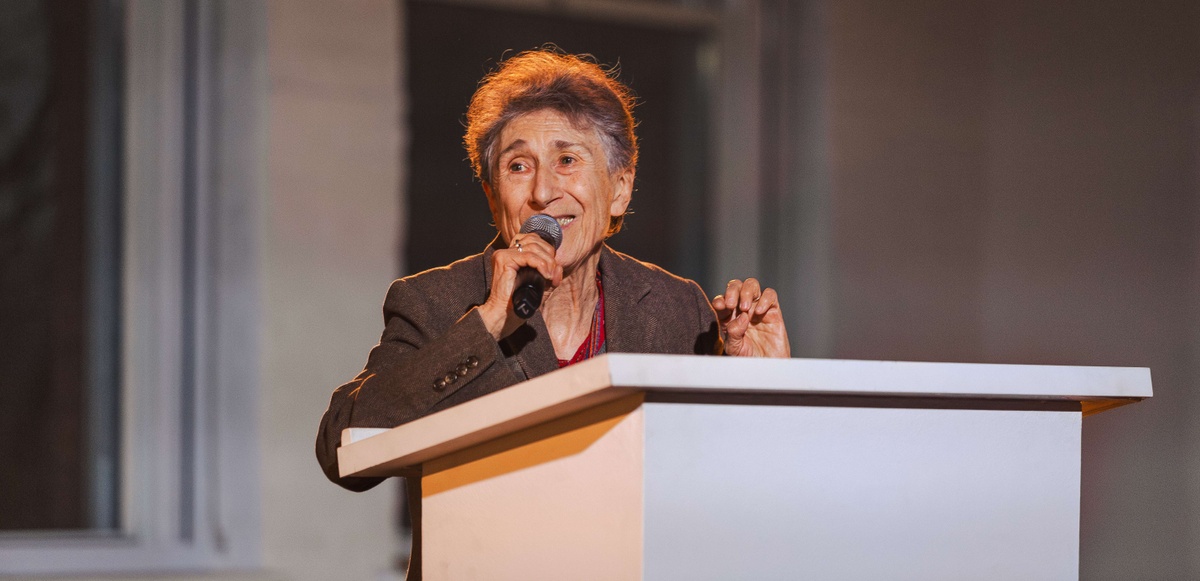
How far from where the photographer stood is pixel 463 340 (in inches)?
51.1

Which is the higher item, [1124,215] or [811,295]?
[1124,215]

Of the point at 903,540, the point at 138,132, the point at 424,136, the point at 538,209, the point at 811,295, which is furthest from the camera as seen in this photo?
the point at 811,295

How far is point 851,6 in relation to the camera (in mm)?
4059

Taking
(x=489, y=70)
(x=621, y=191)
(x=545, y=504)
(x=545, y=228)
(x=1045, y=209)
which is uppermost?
(x=489, y=70)

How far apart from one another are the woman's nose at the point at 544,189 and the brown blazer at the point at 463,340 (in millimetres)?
121

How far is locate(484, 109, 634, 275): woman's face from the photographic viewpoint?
1.75m

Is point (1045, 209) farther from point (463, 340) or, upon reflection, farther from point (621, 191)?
point (463, 340)

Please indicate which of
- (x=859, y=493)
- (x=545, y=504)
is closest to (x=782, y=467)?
(x=859, y=493)

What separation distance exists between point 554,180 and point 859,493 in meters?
0.96

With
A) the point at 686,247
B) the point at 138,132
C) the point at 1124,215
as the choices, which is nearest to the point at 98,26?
the point at 138,132

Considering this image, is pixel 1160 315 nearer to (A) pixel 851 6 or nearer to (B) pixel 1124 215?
(B) pixel 1124 215

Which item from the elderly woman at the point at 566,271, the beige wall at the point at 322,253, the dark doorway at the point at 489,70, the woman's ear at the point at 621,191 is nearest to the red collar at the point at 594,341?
the elderly woman at the point at 566,271

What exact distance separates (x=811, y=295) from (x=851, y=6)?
1068mm

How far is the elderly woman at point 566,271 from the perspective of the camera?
1592 millimetres
